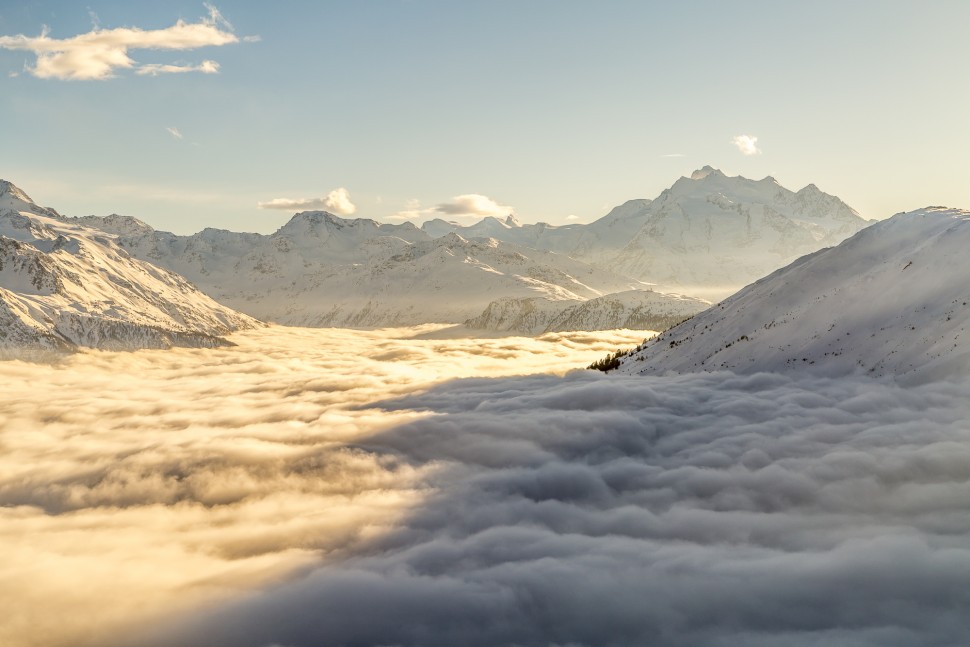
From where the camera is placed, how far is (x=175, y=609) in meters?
12.1

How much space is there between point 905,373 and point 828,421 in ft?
19.8

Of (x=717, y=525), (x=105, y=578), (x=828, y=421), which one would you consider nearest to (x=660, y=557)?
(x=717, y=525)

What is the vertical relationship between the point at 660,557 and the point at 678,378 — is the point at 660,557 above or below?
below

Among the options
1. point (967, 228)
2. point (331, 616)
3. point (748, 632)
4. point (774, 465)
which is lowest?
point (331, 616)

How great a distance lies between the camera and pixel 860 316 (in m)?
30.7

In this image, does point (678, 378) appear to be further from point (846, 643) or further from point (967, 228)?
point (846, 643)

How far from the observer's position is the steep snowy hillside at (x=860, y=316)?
2569cm

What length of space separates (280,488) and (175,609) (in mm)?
11167

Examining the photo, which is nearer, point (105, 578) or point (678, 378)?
point (105, 578)

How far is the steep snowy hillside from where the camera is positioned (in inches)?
1011

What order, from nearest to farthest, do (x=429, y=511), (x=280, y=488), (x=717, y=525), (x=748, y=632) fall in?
(x=748, y=632)
(x=717, y=525)
(x=429, y=511)
(x=280, y=488)

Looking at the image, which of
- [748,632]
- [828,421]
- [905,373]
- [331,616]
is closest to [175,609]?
[331,616]

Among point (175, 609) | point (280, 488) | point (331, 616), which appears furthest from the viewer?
point (280, 488)

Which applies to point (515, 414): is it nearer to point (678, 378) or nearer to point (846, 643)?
point (678, 378)
